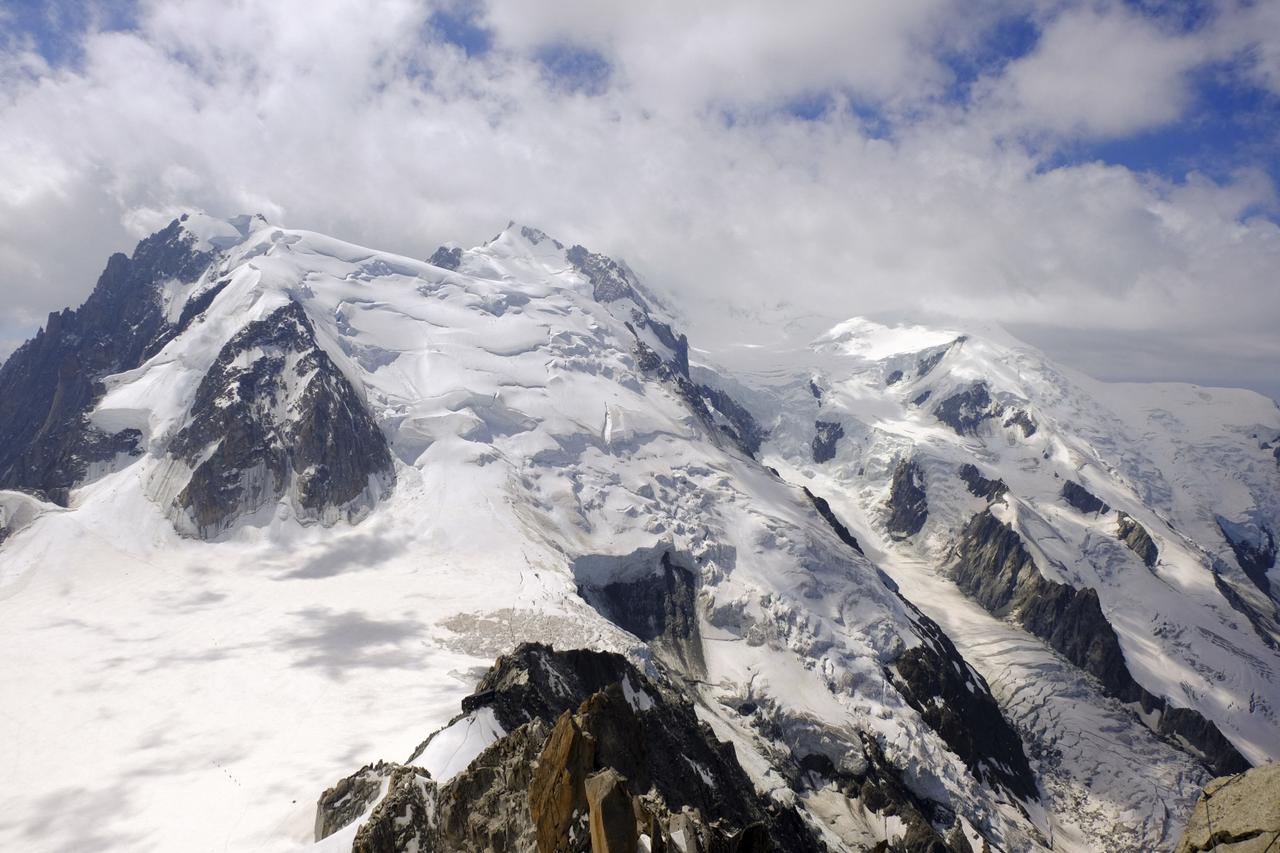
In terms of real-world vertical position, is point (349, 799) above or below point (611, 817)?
below

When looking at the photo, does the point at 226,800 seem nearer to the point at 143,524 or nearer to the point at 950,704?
the point at 143,524

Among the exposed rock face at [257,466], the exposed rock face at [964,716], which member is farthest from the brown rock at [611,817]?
the exposed rock face at [257,466]

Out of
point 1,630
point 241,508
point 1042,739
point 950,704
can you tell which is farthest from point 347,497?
point 1042,739

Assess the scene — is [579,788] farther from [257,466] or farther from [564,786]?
[257,466]

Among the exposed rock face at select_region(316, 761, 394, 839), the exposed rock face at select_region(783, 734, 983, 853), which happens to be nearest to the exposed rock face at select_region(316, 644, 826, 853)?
the exposed rock face at select_region(316, 761, 394, 839)

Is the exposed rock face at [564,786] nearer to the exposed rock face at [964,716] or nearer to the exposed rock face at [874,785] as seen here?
the exposed rock face at [874,785]

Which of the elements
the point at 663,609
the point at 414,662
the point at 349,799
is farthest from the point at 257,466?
the point at 349,799
